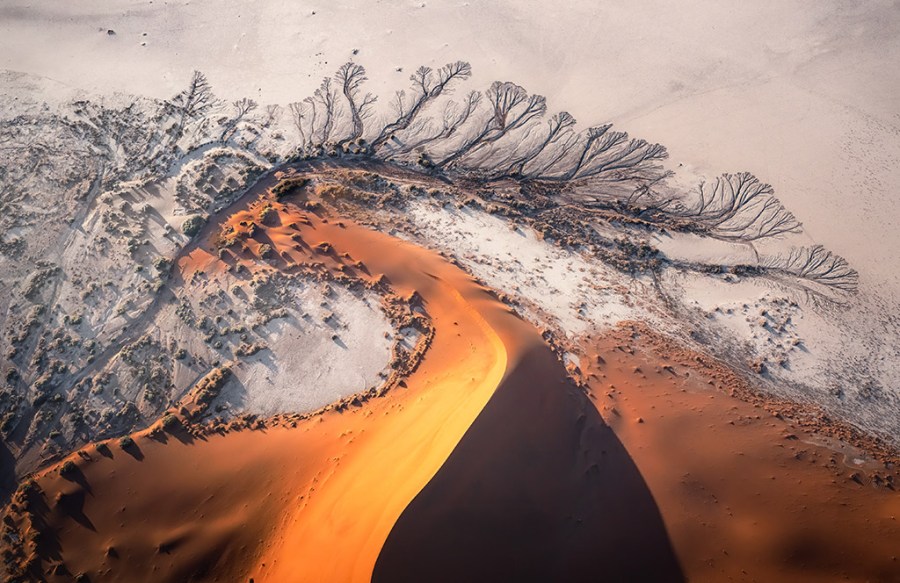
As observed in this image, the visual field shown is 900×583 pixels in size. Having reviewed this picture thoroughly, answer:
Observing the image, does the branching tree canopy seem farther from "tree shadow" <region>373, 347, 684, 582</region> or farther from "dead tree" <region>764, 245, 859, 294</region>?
"dead tree" <region>764, 245, 859, 294</region>

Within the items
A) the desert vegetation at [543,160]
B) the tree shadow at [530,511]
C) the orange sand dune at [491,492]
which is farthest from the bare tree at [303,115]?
the tree shadow at [530,511]

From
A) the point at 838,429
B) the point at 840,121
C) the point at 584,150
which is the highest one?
the point at 840,121

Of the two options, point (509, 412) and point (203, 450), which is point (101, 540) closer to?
point (203, 450)

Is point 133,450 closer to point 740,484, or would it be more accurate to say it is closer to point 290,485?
point 290,485

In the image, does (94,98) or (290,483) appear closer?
(290,483)

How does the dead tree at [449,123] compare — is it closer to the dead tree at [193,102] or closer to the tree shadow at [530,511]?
the dead tree at [193,102]

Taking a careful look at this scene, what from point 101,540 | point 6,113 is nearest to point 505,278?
point 101,540
